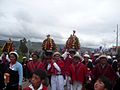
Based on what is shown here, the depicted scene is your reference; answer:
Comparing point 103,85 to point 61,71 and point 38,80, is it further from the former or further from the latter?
point 61,71

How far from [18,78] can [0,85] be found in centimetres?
116

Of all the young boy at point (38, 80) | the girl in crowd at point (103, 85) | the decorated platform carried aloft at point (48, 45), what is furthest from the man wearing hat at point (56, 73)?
the girl in crowd at point (103, 85)

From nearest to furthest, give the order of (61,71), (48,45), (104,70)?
1. (104,70)
2. (61,71)
3. (48,45)

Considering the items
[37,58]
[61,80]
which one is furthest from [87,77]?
[37,58]

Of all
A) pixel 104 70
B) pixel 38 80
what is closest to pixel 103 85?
pixel 38 80

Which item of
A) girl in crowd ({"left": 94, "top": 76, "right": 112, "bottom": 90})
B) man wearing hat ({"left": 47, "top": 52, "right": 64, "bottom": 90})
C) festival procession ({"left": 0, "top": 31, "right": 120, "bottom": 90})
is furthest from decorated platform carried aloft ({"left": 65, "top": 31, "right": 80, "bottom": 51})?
girl in crowd ({"left": 94, "top": 76, "right": 112, "bottom": 90})

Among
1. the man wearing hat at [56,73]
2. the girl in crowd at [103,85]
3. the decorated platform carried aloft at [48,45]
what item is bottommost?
the man wearing hat at [56,73]

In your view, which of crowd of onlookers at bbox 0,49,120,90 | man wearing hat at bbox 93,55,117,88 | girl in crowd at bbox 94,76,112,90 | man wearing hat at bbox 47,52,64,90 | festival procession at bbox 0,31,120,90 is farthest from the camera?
man wearing hat at bbox 47,52,64,90

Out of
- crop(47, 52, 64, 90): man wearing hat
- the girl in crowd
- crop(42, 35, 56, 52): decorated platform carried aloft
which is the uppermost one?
crop(42, 35, 56, 52): decorated platform carried aloft

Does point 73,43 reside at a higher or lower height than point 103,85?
higher

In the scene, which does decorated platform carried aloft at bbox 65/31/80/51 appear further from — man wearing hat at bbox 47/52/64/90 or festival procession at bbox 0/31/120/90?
man wearing hat at bbox 47/52/64/90

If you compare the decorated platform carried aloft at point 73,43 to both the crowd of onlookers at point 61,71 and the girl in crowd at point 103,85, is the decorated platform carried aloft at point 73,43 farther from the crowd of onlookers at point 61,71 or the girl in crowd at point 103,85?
the girl in crowd at point 103,85

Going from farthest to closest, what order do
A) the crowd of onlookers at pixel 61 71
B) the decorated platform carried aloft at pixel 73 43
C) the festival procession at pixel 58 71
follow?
1. the decorated platform carried aloft at pixel 73 43
2. the crowd of onlookers at pixel 61 71
3. the festival procession at pixel 58 71

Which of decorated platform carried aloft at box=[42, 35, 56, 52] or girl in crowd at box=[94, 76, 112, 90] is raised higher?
decorated platform carried aloft at box=[42, 35, 56, 52]
